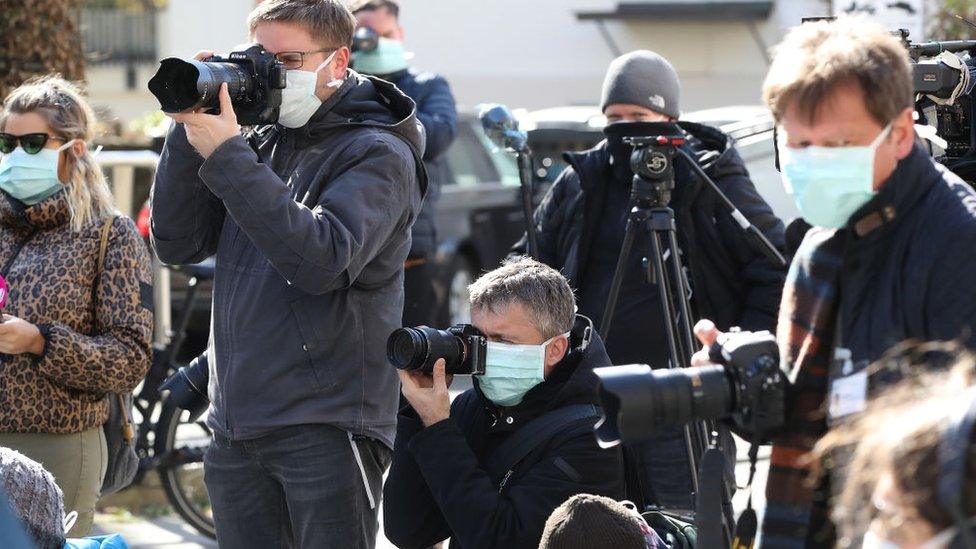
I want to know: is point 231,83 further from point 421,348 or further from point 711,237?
point 711,237

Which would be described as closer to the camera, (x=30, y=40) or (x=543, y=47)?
(x=30, y=40)

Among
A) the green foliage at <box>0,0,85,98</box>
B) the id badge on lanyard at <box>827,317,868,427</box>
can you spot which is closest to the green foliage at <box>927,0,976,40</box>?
the green foliage at <box>0,0,85,98</box>

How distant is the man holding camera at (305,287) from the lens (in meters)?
3.23

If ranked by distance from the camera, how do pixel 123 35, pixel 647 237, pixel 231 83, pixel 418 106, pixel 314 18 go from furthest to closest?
pixel 123 35
pixel 418 106
pixel 647 237
pixel 314 18
pixel 231 83

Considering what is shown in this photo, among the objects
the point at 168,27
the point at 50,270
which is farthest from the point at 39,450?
the point at 168,27

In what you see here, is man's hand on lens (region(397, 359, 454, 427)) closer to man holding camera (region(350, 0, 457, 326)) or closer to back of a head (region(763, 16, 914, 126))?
back of a head (region(763, 16, 914, 126))

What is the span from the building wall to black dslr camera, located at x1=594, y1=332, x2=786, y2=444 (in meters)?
18.2

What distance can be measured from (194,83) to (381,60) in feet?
10.2

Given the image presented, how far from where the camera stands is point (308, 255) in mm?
3172

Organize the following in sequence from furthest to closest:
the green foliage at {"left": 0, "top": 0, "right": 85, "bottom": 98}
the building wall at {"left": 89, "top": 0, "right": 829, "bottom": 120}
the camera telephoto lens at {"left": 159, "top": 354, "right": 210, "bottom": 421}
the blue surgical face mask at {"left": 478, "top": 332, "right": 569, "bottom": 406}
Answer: the building wall at {"left": 89, "top": 0, "right": 829, "bottom": 120} → the green foliage at {"left": 0, "top": 0, "right": 85, "bottom": 98} → the camera telephoto lens at {"left": 159, "top": 354, "right": 210, "bottom": 421} → the blue surgical face mask at {"left": 478, "top": 332, "right": 569, "bottom": 406}

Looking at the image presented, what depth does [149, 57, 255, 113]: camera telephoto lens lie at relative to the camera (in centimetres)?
323

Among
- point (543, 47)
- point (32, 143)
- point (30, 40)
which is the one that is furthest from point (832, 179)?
point (543, 47)

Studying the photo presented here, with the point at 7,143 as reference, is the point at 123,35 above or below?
below

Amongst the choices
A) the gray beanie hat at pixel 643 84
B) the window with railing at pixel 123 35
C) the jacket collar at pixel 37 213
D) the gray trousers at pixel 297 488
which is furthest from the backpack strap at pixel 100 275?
the window with railing at pixel 123 35
